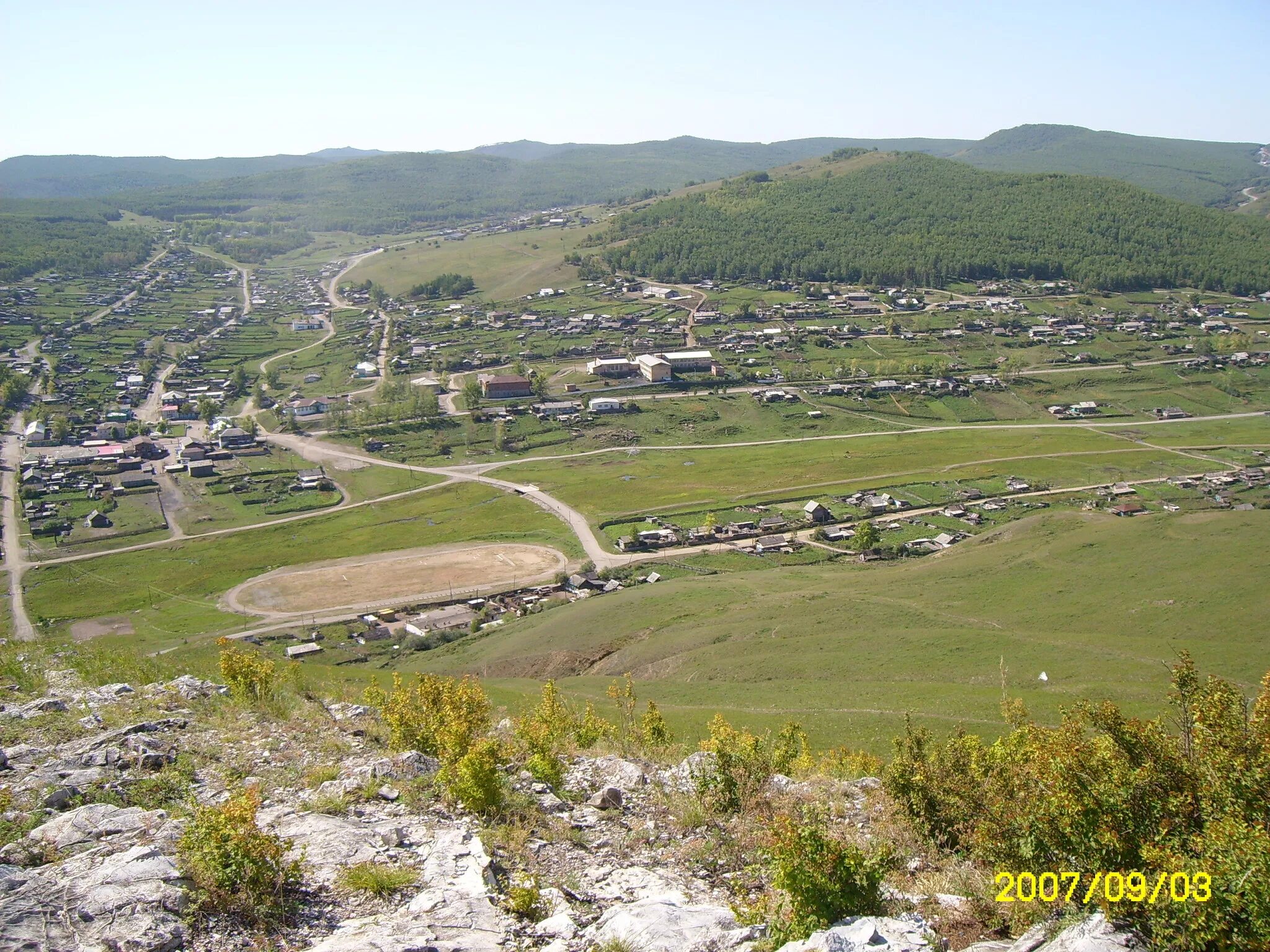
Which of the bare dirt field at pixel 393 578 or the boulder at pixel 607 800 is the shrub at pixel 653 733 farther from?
the bare dirt field at pixel 393 578

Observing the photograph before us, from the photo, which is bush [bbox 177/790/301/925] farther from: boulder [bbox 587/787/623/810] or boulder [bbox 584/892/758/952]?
boulder [bbox 587/787/623/810]

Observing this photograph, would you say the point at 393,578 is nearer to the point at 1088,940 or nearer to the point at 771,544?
the point at 771,544

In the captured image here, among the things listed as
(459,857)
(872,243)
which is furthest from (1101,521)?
(872,243)

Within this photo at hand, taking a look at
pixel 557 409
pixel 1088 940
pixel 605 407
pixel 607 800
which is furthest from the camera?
pixel 605 407

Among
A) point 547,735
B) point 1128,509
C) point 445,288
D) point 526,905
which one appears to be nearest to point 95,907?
point 526,905

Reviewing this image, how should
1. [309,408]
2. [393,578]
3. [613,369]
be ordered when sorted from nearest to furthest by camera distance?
1. [393,578]
2. [309,408]
3. [613,369]

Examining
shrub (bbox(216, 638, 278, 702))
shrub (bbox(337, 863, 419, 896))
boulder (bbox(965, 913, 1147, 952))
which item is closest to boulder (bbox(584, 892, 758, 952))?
shrub (bbox(337, 863, 419, 896))
